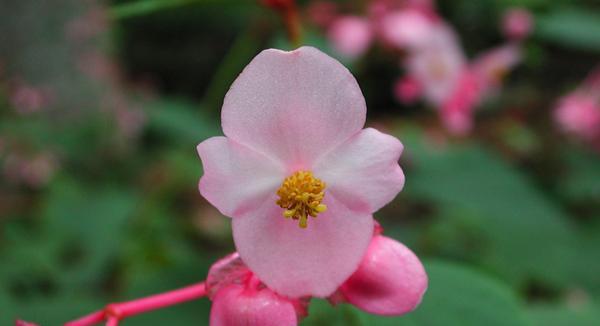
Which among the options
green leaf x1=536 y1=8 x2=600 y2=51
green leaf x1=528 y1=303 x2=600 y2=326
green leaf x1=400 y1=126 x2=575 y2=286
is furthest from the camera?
green leaf x1=536 y1=8 x2=600 y2=51

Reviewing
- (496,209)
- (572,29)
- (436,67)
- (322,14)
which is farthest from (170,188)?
(572,29)

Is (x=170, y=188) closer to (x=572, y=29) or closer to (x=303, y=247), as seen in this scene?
(x=303, y=247)

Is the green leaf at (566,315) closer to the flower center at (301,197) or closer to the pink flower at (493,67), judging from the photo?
the pink flower at (493,67)

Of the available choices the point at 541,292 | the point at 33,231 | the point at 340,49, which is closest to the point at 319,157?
the point at 340,49

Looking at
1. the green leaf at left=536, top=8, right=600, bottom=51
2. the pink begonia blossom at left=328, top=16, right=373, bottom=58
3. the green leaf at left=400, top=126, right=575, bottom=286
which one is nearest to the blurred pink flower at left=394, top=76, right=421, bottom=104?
the pink begonia blossom at left=328, top=16, right=373, bottom=58

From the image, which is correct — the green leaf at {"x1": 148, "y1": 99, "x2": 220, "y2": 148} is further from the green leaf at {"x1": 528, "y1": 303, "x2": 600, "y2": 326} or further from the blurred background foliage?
the green leaf at {"x1": 528, "y1": 303, "x2": 600, "y2": 326}
